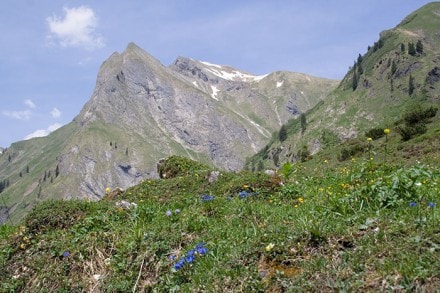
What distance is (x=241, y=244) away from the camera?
615 centimetres

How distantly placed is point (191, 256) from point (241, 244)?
0.78 m

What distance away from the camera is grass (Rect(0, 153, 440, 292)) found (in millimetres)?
4719

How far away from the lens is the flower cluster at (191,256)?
19.8 ft

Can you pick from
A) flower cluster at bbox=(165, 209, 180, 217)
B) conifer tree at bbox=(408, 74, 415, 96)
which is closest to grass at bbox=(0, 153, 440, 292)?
flower cluster at bbox=(165, 209, 180, 217)

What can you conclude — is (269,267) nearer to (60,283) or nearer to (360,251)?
(360,251)

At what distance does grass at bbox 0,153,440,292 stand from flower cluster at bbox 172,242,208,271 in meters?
0.03

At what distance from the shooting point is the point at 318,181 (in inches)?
493

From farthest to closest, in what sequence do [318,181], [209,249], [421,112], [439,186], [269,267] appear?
[421,112] < [318,181] < [439,186] < [209,249] < [269,267]

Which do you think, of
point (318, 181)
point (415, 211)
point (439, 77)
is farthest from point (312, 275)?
point (439, 77)

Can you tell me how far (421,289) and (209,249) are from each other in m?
3.19

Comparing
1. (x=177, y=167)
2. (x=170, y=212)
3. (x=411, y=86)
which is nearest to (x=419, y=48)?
(x=411, y=86)

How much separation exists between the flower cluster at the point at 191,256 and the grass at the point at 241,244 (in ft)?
0.09

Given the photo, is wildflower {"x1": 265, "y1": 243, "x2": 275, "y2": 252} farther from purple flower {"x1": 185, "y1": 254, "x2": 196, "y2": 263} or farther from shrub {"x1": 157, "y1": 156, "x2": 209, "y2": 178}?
shrub {"x1": 157, "y1": 156, "x2": 209, "y2": 178}

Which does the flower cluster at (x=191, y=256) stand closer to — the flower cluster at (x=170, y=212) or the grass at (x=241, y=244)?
the grass at (x=241, y=244)
